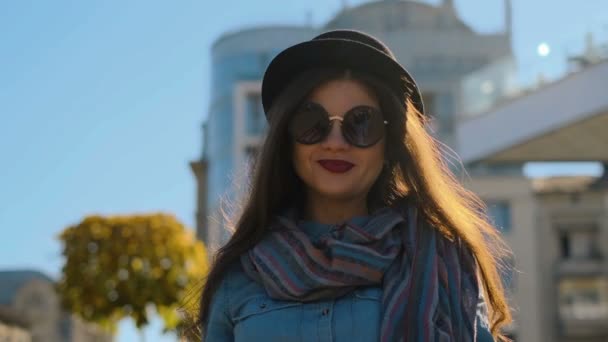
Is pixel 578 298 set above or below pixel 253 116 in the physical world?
below

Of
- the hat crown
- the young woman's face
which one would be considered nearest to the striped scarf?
the young woman's face

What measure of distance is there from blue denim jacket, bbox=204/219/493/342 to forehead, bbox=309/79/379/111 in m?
0.46

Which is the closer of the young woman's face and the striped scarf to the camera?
the striped scarf

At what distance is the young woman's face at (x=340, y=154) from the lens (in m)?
3.03

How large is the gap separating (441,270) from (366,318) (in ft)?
0.63

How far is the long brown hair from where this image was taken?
291 centimetres

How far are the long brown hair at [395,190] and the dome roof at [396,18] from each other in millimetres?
50599

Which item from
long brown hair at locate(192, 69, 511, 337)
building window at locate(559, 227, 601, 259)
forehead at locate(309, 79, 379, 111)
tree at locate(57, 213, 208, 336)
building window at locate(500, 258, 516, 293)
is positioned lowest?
building window at locate(500, 258, 516, 293)

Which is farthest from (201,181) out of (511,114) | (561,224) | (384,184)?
(384,184)

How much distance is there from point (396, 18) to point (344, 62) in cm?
5252

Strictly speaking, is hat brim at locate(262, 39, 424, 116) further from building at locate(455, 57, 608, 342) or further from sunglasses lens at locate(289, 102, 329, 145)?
building at locate(455, 57, 608, 342)

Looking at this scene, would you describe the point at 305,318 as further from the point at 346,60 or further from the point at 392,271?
the point at 346,60

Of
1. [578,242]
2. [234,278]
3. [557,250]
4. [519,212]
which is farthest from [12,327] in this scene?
[234,278]

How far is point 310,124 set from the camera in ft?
9.96
